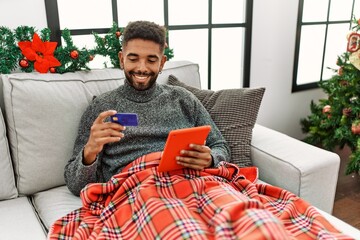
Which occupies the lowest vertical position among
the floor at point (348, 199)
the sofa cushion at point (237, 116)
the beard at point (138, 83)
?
the floor at point (348, 199)

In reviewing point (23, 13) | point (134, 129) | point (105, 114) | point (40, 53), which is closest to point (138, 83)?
point (134, 129)

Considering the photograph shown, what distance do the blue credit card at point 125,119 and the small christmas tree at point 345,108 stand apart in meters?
1.61

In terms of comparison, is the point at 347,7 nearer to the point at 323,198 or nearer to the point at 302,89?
the point at 302,89

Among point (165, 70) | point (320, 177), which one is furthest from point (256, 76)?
point (320, 177)

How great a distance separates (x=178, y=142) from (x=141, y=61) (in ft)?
1.29

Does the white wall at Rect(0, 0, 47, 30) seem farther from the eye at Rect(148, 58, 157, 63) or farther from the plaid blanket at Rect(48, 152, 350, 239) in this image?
the plaid blanket at Rect(48, 152, 350, 239)

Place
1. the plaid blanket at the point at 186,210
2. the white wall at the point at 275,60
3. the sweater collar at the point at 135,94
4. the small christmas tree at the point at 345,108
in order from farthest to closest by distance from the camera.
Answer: the white wall at the point at 275,60, the small christmas tree at the point at 345,108, the sweater collar at the point at 135,94, the plaid blanket at the point at 186,210

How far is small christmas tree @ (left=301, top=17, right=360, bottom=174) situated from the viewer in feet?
7.19

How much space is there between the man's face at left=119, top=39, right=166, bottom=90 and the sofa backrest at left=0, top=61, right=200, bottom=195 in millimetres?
279

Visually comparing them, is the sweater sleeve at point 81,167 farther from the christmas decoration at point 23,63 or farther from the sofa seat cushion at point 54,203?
the christmas decoration at point 23,63

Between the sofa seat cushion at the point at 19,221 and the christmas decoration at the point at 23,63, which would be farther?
the christmas decoration at the point at 23,63

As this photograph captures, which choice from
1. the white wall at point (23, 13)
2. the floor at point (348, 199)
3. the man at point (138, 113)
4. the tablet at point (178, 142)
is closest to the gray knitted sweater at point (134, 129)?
the man at point (138, 113)

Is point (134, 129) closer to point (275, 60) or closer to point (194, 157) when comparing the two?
point (194, 157)

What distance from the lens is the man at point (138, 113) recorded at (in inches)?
50.6
